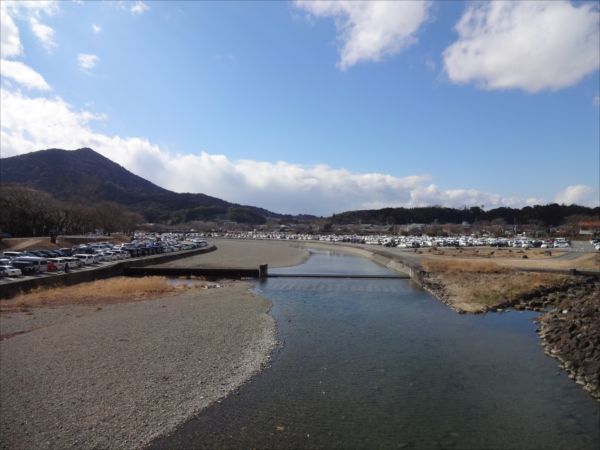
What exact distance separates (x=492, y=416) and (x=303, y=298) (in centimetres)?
1834

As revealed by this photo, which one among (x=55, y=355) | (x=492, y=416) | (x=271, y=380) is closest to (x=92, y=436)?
(x=271, y=380)

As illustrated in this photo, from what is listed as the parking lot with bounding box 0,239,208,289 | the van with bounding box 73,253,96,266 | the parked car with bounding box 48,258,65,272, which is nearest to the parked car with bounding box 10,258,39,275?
the parking lot with bounding box 0,239,208,289

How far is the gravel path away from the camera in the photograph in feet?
30.5

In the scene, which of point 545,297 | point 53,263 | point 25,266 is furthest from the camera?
point 53,263

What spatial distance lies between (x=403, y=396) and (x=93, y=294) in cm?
2286

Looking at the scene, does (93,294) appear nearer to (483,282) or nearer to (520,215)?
(483,282)

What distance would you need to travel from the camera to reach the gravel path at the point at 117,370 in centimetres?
928

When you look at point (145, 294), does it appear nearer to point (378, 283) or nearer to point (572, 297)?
point (378, 283)

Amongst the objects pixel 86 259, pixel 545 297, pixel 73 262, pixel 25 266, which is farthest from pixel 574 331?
pixel 86 259

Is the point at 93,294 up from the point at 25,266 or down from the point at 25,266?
down

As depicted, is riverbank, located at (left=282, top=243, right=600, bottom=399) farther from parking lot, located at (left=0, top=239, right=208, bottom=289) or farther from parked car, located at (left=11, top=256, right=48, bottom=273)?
parked car, located at (left=11, top=256, right=48, bottom=273)

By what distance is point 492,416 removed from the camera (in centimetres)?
1032

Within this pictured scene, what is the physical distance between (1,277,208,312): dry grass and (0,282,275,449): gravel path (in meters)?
2.73

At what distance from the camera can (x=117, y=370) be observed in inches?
496
